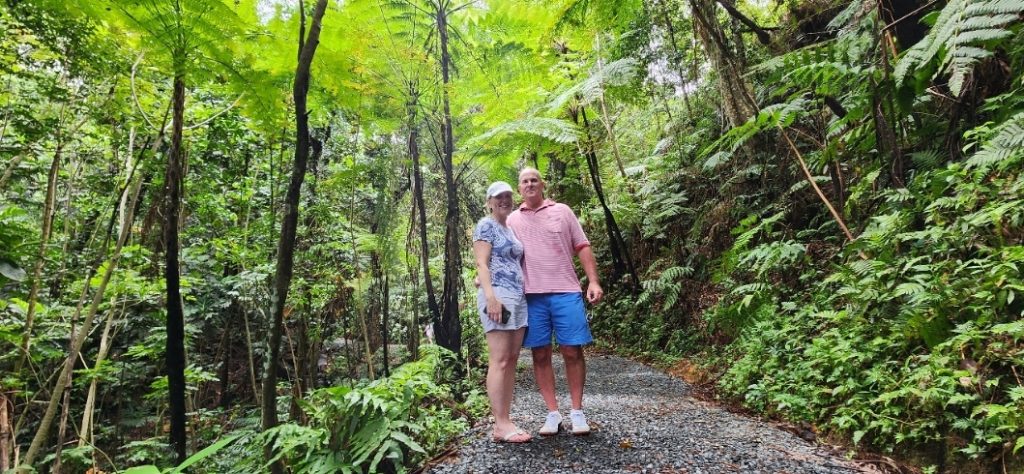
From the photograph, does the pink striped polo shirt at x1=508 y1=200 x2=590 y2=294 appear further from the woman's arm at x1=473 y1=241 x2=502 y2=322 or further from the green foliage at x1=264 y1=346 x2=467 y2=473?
the green foliage at x1=264 y1=346 x2=467 y2=473

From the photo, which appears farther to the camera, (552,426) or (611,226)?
(611,226)

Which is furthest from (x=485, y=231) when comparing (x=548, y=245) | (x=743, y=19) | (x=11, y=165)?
(x=11, y=165)

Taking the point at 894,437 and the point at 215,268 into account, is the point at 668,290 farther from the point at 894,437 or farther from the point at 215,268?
the point at 215,268

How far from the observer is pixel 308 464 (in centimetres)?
263

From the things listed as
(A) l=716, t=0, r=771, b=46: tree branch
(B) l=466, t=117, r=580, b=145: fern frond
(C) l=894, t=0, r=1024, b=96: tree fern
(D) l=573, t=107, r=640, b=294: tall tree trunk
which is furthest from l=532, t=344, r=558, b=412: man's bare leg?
(D) l=573, t=107, r=640, b=294: tall tree trunk

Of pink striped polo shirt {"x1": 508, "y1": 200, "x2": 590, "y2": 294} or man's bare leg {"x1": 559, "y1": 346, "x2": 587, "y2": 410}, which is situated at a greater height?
pink striped polo shirt {"x1": 508, "y1": 200, "x2": 590, "y2": 294}

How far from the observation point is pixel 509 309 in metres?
2.84

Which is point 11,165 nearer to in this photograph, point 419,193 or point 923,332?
point 419,193

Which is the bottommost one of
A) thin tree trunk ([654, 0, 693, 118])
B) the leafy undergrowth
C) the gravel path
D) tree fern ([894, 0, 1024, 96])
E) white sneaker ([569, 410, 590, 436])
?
the gravel path

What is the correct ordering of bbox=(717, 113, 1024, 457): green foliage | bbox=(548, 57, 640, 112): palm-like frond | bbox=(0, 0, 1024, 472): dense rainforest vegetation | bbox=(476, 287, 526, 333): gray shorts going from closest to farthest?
bbox=(717, 113, 1024, 457): green foliage, bbox=(0, 0, 1024, 472): dense rainforest vegetation, bbox=(476, 287, 526, 333): gray shorts, bbox=(548, 57, 640, 112): palm-like frond

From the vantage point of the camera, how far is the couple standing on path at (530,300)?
113 inches

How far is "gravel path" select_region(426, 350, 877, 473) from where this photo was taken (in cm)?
252

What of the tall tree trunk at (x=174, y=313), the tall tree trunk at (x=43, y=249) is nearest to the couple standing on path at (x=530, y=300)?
the tall tree trunk at (x=174, y=313)

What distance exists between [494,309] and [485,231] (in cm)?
48
